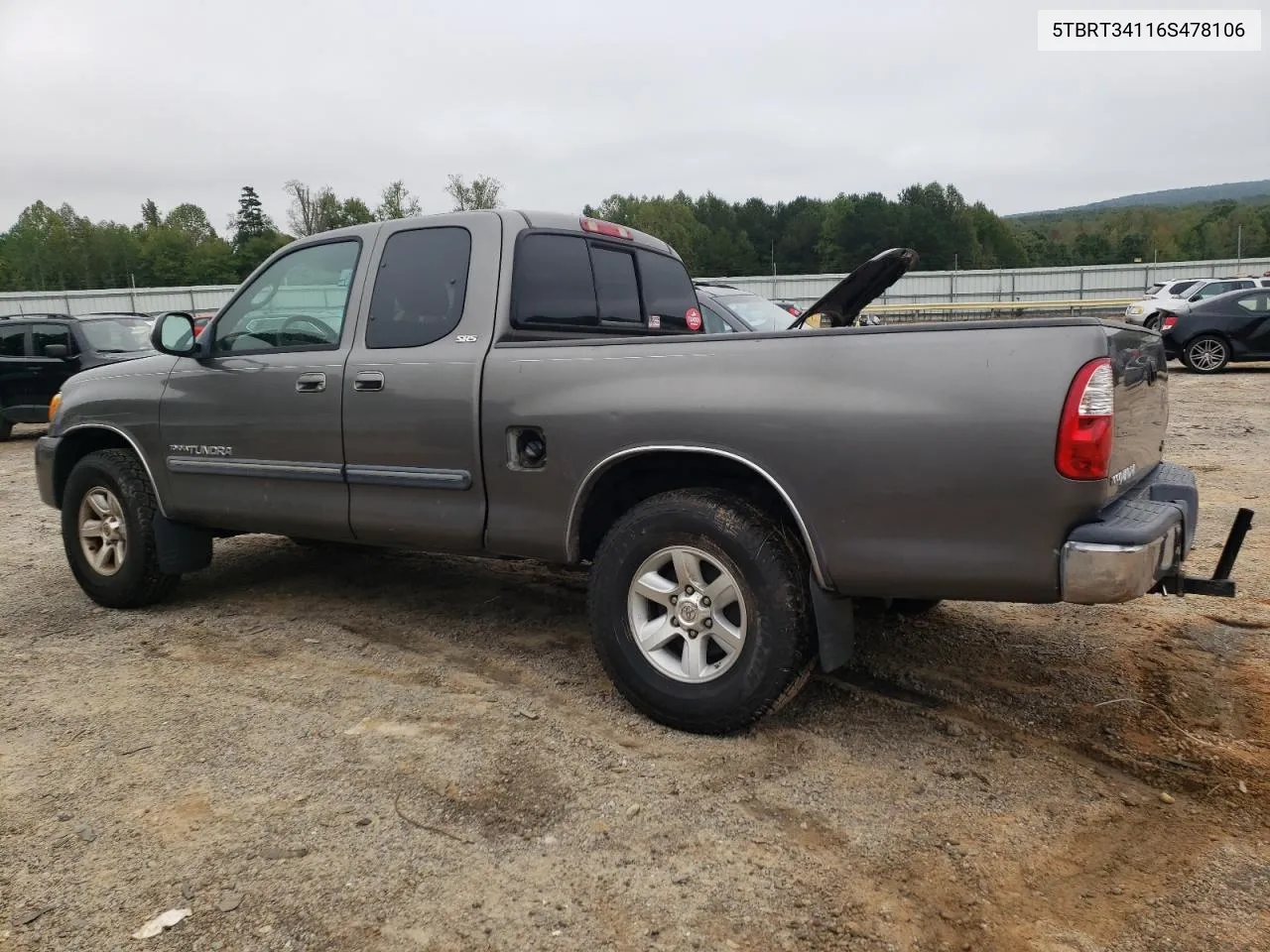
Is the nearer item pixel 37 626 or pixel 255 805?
pixel 255 805

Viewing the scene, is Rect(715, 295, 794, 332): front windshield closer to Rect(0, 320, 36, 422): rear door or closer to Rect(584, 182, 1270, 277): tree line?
Rect(0, 320, 36, 422): rear door

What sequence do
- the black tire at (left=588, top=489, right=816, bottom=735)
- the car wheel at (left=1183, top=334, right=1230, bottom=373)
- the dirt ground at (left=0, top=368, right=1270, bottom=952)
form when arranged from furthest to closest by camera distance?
the car wheel at (left=1183, top=334, right=1230, bottom=373), the black tire at (left=588, top=489, right=816, bottom=735), the dirt ground at (left=0, top=368, right=1270, bottom=952)

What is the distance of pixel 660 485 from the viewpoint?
3.60 metres

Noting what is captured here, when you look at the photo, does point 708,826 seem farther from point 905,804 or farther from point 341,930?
Answer: point 341,930

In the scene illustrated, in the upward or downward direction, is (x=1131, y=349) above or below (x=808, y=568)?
above

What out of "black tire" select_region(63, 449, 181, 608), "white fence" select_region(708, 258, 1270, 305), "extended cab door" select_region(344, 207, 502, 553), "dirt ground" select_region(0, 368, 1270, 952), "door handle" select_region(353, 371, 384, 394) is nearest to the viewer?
"dirt ground" select_region(0, 368, 1270, 952)

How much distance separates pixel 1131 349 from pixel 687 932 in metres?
2.13

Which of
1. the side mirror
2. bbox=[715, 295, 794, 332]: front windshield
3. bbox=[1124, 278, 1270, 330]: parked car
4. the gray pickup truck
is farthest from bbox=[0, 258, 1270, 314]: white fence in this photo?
the gray pickup truck

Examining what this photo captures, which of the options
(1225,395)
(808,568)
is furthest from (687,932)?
(1225,395)

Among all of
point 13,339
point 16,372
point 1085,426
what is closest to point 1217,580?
point 1085,426

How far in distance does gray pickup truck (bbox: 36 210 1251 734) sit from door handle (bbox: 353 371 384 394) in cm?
2

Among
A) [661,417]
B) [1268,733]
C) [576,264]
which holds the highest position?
[576,264]

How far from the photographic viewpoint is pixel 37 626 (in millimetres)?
4848

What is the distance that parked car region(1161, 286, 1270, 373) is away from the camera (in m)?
15.9
